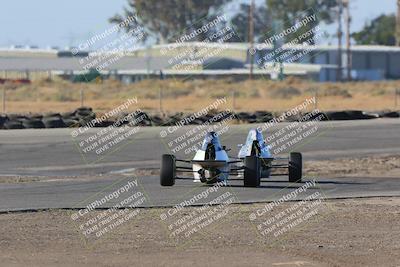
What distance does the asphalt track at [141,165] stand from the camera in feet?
66.7

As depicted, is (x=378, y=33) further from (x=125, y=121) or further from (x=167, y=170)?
(x=167, y=170)

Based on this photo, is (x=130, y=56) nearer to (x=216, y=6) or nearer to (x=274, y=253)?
(x=216, y=6)

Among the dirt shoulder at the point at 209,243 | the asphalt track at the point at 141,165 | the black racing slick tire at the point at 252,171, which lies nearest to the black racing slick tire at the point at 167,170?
the asphalt track at the point at 141,165

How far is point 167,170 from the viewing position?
867 inches

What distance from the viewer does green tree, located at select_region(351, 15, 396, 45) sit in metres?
161

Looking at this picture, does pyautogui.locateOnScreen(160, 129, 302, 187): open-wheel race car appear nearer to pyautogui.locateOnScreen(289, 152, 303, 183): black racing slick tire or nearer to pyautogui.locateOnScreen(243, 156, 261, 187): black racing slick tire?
pyautogui.locateOnScreen(243, 156, 261, 187): black racing slick tire

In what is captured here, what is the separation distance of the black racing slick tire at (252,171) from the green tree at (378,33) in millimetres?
140432

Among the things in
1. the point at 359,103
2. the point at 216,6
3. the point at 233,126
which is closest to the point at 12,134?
the point at 233,126

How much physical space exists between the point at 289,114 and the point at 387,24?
127 m

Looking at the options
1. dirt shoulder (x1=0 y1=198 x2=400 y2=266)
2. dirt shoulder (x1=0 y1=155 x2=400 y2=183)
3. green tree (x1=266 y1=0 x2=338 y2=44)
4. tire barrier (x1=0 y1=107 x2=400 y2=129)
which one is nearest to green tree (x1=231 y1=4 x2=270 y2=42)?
green tree (x1=266 y1=0 x2=338 y2=44)

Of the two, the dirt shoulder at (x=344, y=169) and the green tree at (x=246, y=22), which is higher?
the dirt shoulder at (x=344, y=169)

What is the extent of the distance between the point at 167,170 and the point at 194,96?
5312 centimetres

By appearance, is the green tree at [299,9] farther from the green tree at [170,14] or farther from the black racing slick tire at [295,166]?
the black racing slick tire at [295,166]

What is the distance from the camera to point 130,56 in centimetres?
12194
